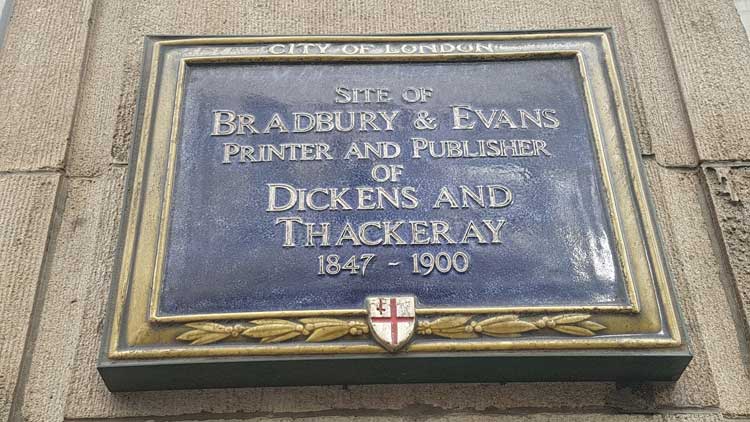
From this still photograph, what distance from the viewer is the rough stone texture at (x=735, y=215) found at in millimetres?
3051

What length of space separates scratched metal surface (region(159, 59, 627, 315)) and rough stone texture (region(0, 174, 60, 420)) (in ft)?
2.10

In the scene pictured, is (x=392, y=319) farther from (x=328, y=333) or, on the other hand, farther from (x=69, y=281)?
(x=69, y=281)

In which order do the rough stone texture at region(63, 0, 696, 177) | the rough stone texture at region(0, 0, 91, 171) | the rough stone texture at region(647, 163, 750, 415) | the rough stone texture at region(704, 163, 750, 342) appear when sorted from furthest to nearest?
the rough stone texture at region(63, 0, 696, 177), the rough stone texture at region(0, 0, 91, 171), the rough stone texture at region(704, 163, 750, 342), the rough stone texture at region(647, 163, 750, 415)

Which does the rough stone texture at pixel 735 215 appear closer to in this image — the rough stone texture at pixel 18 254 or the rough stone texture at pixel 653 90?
the rough stone texture at pixel 653 90

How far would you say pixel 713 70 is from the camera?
3.61m

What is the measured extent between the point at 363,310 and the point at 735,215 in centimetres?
176

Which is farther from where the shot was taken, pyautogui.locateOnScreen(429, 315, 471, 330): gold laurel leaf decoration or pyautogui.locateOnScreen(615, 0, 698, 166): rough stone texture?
pyautogui.locateOnScreen(615, 0, 698, 166): rough stone texture

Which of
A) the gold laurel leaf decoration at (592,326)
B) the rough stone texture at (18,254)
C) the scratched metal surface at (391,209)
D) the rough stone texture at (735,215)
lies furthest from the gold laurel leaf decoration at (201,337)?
the rough stone texture at (735,215)

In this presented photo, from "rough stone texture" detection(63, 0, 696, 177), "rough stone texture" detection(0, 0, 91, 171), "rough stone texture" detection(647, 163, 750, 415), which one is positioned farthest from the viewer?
"rough stone texture" detection(63, 0, 696, 177)

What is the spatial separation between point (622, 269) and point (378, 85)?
138 centimetres

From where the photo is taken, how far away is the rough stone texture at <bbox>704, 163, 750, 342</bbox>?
305 centimetres

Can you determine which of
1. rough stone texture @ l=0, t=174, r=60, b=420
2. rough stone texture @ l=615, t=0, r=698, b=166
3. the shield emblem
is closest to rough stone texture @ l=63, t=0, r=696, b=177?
rough stone texture @ l=615, t=0, r=698, b=166

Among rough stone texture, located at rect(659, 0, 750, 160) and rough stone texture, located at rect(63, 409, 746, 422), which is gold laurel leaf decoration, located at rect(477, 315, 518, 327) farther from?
rough stone texture, located at rect(659, 0, 750, 160)

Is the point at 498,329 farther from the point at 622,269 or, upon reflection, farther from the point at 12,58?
the point at 12,58
